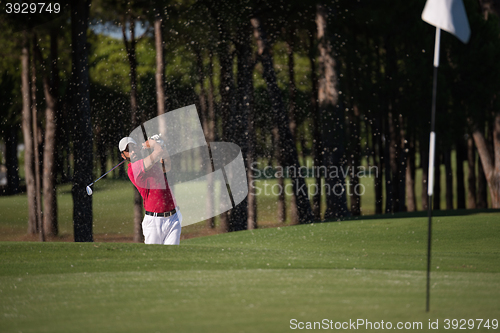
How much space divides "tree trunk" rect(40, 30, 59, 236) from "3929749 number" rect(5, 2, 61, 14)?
1.48 metres

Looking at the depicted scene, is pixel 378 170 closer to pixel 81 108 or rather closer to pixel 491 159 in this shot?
pixel 491 159

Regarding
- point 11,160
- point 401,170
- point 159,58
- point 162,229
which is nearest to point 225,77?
point 159,58

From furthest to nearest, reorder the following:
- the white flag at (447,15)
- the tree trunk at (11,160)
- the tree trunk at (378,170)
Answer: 1. the tree trunk at (11,160)
2. the tree trunk at (378,170)
3. the white flag at (447,15)

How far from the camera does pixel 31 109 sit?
77.7ft

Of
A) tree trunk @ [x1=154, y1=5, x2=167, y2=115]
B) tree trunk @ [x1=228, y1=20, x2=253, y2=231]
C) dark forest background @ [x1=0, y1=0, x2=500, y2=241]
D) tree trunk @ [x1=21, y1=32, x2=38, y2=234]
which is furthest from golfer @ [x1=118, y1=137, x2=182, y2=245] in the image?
tree trunk @ [x1=21, y1=32, x2=38, y2=234]

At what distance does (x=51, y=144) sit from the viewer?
65.5ft

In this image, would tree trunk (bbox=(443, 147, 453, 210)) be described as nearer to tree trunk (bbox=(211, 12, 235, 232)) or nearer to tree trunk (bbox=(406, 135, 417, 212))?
tree trunk (bbox=(406, 135, 417, 212))

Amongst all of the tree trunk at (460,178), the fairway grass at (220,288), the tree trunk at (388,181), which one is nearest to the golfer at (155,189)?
the fairway grass at (220,288)

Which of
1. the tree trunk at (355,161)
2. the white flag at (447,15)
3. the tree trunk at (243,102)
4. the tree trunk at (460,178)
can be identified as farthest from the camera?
the tree trunk at (460,178)

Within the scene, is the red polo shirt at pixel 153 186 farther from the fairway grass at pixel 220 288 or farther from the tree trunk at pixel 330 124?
the tree trunk at pixel 330 124

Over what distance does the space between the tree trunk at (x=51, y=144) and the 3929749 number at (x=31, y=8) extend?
4.87 ft

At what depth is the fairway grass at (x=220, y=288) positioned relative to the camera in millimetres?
4582

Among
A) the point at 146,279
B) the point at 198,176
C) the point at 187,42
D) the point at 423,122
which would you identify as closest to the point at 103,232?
the point at 187,42

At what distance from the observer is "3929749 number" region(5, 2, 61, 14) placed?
17.4m
